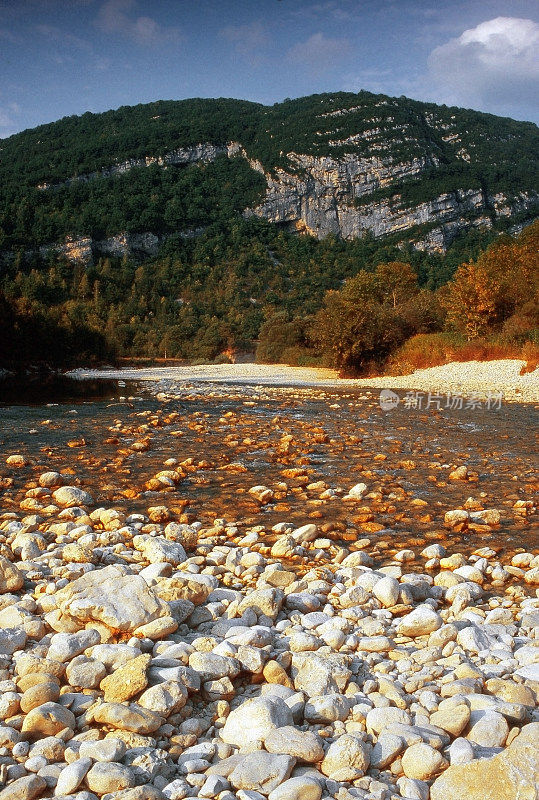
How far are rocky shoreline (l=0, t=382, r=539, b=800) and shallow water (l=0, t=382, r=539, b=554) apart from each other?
2.09ft

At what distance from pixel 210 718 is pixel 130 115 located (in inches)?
7301

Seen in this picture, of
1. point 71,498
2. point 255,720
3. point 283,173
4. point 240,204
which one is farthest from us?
point 283,173

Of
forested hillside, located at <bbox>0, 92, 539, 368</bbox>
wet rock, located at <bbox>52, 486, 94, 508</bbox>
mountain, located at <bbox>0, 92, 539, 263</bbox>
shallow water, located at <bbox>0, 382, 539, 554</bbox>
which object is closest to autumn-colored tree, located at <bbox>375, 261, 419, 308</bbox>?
forested hillside, located at <bbox>0, 92, 539, 368</bbox>

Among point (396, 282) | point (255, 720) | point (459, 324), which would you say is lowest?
point (255, 720)

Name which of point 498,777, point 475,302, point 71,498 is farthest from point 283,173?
point 498,777

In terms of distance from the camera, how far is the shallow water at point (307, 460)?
5875mm

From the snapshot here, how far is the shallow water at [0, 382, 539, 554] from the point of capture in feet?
19.3

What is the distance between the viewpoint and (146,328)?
252ft

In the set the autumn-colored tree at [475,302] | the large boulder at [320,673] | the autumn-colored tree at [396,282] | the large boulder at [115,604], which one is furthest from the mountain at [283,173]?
the large boulder at [320,673]

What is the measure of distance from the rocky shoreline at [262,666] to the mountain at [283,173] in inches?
4328

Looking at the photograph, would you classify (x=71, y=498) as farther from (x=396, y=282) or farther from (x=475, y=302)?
(x=396, y=282)

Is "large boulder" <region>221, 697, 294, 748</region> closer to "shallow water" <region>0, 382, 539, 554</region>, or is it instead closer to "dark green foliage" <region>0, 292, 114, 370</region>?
"shallow water" <region>0, 382, 539, 554</region>

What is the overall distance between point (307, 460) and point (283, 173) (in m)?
143

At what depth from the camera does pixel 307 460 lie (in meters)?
8.73
